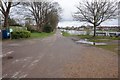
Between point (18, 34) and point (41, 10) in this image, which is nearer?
point (18, 34)

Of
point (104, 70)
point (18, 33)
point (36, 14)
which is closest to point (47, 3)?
point (36, 14)

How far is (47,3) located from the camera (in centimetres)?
5975

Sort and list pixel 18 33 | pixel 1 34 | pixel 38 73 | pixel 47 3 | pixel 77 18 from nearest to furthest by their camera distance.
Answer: pixel 38 73 < pixel 1 34 < pixel 18 33 < pixel 77 18 < pixel 47 3

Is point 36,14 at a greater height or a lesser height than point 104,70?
greater

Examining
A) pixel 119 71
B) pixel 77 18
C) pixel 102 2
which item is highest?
pixel 102 2

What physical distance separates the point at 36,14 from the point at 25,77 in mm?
53396

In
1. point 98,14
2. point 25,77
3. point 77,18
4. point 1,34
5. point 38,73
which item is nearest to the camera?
point 25,77

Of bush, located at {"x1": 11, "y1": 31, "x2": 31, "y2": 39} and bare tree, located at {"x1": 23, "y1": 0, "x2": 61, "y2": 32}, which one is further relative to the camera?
bare tree, located at {"x1": 23, "y1": 0, "x2": 61, "y2": 32}

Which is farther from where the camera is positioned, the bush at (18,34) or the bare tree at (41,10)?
the bare tree at (41,10)

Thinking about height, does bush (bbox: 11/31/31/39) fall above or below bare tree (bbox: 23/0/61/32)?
below

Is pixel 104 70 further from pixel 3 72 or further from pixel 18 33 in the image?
pixel 18 33

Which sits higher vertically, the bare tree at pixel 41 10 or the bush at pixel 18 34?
the bare tree at pixel 41 10

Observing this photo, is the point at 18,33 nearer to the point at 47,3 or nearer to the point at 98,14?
the point at 98,14

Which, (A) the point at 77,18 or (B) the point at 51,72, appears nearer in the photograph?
(B) the point at 51,72
